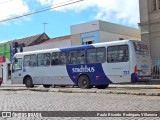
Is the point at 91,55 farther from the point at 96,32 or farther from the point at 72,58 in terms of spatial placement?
the point at 96,32

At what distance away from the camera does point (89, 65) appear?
71.6ft

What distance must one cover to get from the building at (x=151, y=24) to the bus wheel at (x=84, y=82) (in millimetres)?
7490

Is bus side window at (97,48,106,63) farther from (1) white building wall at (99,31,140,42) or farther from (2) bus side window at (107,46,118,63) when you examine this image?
(1) white building wall at (99,31,140,42)

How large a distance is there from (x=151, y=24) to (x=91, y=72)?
333 inches

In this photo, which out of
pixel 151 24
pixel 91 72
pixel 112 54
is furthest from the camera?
pixel 151 24

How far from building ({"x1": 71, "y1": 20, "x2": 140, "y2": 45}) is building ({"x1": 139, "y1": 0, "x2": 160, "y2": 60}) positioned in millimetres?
6988

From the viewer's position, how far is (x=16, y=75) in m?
27.6

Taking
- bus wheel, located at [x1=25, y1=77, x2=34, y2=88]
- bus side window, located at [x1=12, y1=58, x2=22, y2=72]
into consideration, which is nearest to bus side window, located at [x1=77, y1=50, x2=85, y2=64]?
bus wheel, located at [x1=25, y1=77, x2=34, y2=88]

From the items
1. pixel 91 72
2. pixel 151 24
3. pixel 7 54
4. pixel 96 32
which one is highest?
pixel 96 32

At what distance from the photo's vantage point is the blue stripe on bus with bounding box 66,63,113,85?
69.4ft

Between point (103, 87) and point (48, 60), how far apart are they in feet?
16.0

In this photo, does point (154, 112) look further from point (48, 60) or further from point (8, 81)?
point (8, 81)

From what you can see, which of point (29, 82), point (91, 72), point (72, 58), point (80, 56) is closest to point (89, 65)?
point (91, 72)

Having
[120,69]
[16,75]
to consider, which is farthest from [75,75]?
[16,75]
